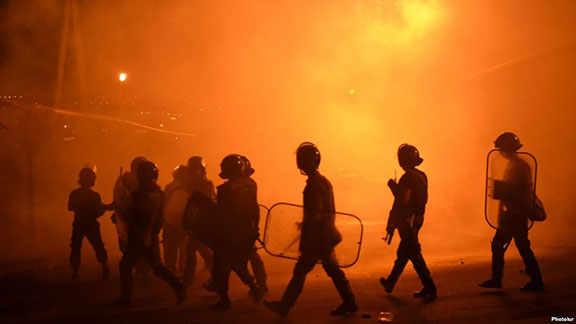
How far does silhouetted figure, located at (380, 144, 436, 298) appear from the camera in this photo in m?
5.51

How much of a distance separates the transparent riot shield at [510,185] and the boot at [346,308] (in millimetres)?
1913

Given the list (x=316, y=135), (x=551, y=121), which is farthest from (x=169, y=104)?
(x=551, y=121)

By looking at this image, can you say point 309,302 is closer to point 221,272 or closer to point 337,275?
point 337,275

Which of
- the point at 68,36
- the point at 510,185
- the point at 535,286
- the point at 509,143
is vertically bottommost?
the point at 535,286

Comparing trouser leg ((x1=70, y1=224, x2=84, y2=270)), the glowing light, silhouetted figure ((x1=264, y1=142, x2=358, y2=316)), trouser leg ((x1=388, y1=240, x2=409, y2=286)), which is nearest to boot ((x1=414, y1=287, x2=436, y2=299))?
trouser leg ((x1=388, y1=240, x2=409, y2=286))

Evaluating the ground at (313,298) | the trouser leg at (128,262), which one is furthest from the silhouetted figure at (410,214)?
the trouser leg at (128,262)

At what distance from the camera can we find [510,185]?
5766 millimetres

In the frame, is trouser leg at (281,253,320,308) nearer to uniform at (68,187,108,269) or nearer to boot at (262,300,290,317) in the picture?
boot at (262,300,290,317)

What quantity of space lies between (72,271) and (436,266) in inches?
180

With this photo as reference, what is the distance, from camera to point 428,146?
676 inches

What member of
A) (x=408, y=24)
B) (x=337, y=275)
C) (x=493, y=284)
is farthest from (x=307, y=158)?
(x=408, y=24)

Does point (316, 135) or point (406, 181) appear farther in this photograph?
point (316, 135)

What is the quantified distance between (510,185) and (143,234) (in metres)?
3.52

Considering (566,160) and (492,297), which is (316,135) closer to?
(566,160)
